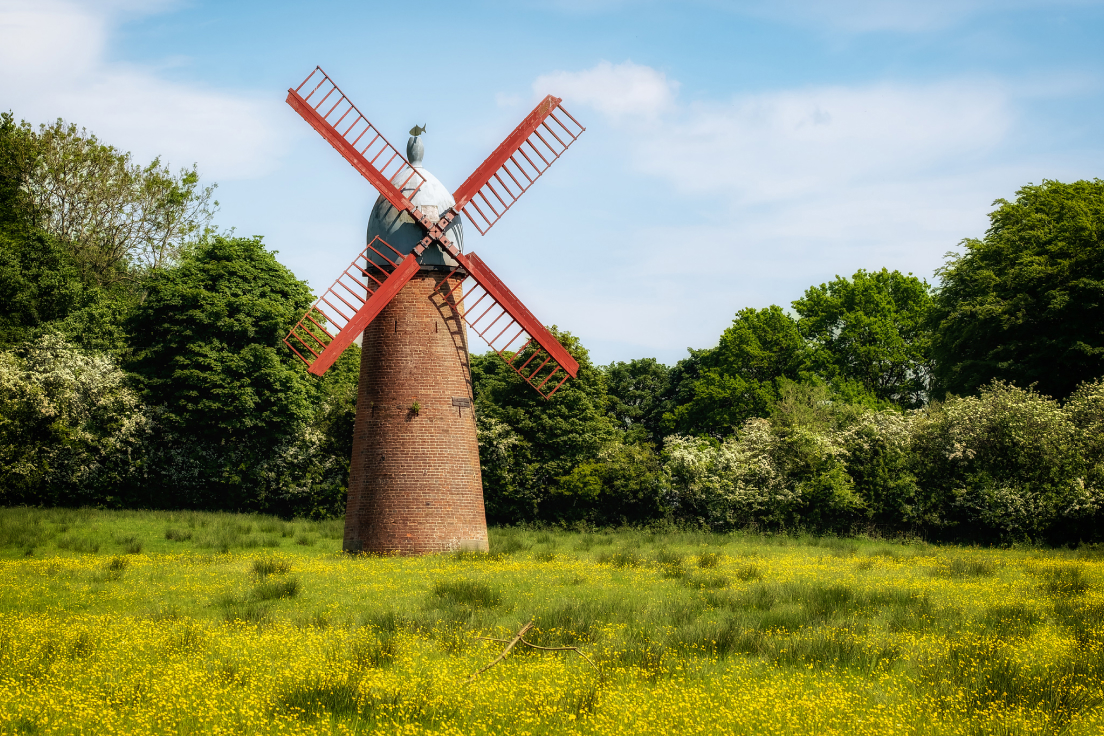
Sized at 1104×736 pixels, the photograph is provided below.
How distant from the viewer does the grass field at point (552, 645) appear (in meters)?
9.38

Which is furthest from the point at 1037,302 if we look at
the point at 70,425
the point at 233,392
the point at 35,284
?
the point at 35,284

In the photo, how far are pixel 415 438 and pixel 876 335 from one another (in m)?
36.3

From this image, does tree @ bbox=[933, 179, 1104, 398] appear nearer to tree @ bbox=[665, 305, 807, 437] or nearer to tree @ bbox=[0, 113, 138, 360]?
tree @ bbox=[665, 305, 807, 437]

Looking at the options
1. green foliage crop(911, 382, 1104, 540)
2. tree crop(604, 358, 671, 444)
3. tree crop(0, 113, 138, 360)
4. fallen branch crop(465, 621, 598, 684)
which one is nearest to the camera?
fallen branch crop(465, 621, 598, 684)

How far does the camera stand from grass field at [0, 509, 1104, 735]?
30.8 ft

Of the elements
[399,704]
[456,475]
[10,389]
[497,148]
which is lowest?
[399,704]

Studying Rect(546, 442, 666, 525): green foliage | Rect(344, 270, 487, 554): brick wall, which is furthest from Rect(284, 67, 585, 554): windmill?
Rect(546, 442, 666, 525): green foliage

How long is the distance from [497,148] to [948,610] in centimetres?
1807

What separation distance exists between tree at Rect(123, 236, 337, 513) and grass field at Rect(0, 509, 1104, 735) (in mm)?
17715

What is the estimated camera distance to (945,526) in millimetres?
33938

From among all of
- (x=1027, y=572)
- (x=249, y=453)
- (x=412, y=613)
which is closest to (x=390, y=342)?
(x=412, y=613)

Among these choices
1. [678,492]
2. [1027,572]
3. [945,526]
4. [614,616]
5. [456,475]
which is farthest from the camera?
[678,492]

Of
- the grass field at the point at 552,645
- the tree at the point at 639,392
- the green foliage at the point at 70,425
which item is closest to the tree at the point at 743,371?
the tree at the point at 639,392

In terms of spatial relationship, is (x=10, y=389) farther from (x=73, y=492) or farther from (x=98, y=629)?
(x=98, y=629)
